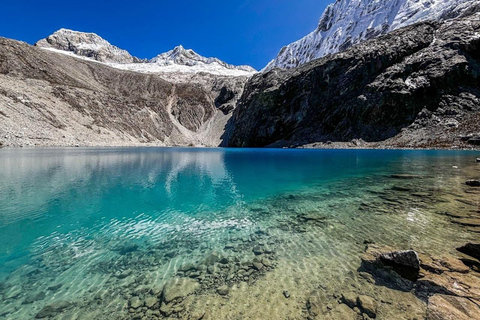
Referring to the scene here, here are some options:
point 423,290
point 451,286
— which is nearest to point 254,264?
point 423,290

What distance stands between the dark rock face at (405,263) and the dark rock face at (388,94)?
77572 millimetres

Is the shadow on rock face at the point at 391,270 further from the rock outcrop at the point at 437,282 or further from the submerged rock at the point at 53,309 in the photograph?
the submerged rock at the point at 53,309

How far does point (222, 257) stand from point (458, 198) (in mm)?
16703

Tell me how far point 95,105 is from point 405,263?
13111 centimetres

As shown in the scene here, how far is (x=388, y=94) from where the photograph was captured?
81000 mm

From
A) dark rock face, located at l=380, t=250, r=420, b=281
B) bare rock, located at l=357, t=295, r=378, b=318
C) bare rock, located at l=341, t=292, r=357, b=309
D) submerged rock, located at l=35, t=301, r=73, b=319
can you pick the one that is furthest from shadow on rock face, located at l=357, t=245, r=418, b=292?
submerged rock, located at l=35, t=301, r=73, b=319

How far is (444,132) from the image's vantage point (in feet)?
221

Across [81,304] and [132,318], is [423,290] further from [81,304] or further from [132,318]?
[81,304]

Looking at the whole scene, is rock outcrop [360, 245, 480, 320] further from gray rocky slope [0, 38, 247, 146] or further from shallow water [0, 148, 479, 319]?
gray rocky slope [0, 38, 247, 146]

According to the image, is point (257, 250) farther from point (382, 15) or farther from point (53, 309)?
point (382, 15)

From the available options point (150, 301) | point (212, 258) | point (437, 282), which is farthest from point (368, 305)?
point (150, 301)

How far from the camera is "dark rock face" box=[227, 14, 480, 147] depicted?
72.1 meters

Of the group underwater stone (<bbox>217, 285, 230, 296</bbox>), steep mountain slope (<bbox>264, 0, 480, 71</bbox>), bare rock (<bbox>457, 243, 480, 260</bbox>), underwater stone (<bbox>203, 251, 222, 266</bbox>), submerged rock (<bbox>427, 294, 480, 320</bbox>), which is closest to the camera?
submerged rock (<bbox>427, 294, 480, 320</bbox>)

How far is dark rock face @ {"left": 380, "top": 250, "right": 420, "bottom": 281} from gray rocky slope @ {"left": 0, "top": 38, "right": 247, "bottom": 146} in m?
98.1
